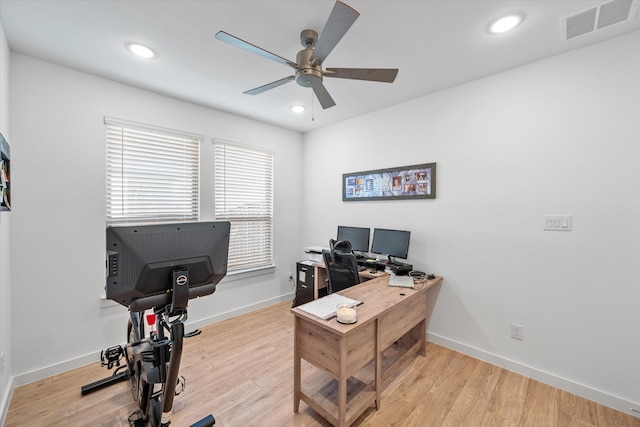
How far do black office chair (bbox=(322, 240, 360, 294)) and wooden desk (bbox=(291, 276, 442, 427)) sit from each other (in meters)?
0.21

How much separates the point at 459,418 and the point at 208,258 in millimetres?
2025

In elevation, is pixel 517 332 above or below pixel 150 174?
below

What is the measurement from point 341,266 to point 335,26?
1960 millimetres

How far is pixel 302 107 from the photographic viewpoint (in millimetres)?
3279

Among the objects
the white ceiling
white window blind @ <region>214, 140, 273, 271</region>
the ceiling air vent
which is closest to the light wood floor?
white window blind @ <region>214, 140, 273, 271</region>

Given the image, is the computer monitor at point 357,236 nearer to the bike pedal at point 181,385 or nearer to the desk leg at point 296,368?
the desk leg at point 296,368

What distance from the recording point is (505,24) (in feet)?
5.96

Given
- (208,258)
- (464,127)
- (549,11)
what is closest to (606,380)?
(464,127)

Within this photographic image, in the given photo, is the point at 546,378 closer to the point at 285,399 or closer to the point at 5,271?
the point at 285,399

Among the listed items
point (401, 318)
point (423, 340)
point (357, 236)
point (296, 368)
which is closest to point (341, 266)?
point (401, 318)

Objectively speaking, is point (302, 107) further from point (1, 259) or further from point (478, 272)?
point (1, 259)

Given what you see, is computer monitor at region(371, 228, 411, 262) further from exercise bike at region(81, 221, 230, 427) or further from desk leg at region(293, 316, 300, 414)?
exercise bike at region(81, 221, 230, 427)

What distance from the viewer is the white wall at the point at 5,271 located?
1831 mm

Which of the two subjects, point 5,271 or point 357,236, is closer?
point 5,271
